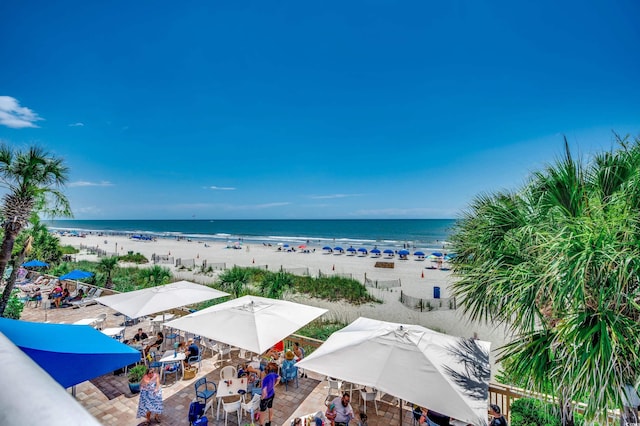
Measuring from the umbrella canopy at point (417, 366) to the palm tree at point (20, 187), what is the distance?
872cm

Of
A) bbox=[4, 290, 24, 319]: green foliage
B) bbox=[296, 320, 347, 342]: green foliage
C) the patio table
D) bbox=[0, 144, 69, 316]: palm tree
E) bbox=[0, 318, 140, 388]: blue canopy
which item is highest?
bbox=[0, 144, 69, 316]: palm tree

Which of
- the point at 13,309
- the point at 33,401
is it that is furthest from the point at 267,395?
the point at 13,309

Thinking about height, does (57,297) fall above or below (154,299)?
below

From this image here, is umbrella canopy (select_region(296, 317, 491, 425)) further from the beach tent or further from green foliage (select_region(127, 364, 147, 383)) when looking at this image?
the beach tent

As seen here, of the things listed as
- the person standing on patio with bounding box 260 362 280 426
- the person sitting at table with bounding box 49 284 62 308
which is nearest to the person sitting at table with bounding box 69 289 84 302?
the person sitting at table with bounding box 49 284 62 308

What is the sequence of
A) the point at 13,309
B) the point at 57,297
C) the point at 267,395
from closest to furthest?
the point at 267,395 → the point at 13,309 → the point at 57,297

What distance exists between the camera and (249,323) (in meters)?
7.36

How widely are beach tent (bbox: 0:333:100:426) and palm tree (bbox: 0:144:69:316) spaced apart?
10571mm

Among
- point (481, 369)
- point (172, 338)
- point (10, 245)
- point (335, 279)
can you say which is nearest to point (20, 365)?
point (481, 369)

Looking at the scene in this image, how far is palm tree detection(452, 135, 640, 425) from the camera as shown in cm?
374

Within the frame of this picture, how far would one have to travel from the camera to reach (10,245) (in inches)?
339

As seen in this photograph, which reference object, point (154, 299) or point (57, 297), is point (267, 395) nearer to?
point (154, 299)

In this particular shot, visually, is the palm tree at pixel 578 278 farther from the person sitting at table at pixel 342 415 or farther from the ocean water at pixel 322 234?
the ocean water at pixel 322 234

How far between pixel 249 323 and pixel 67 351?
3.90 m
